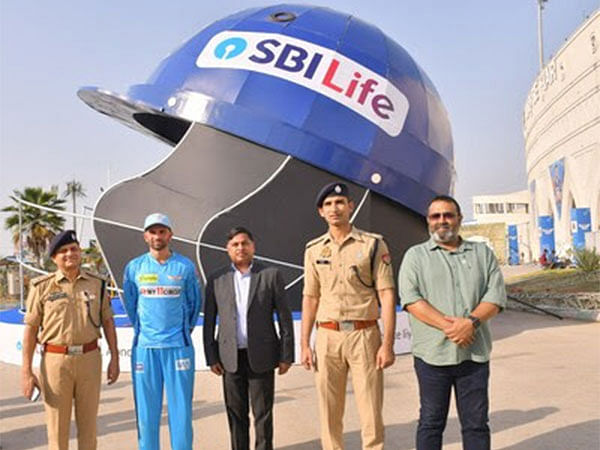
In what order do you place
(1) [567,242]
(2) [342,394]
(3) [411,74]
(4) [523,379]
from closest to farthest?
(2) [342,394] → (4) [523,379] → (3) [411,74] → (1) [567,242]

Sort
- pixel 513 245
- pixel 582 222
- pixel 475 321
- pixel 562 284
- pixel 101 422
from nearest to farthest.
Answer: pixel 475 321 → pixel 101 422 → pixel 562 284 → pixel 582 222 → pixel 513 245

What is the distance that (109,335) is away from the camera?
4266 mm

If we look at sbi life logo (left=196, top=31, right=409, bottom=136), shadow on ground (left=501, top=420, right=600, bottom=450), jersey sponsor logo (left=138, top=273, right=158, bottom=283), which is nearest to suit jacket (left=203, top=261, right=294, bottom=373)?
jersey sponsor logo (left=138, top=273, right=158, bottom=283)

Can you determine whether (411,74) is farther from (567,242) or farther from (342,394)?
(567,242)

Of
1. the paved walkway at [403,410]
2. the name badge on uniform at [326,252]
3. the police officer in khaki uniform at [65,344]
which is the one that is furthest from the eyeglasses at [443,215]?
the police officer in khaki uniform at [65,344]

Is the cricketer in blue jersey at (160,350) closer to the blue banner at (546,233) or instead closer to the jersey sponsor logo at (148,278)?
the jersey sponsor logo at (148,278)

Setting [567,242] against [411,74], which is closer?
[411,74]

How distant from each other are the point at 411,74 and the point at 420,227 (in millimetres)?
2401

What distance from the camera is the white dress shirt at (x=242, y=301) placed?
4379 mm

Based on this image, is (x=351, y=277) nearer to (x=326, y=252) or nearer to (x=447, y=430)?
(x=326, y=252)

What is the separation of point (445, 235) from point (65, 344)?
263cm

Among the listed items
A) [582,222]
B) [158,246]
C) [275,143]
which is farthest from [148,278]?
[582,222]

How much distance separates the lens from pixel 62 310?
408 centimetres

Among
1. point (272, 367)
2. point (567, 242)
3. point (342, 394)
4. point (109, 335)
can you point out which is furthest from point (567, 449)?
point (567, 242)
